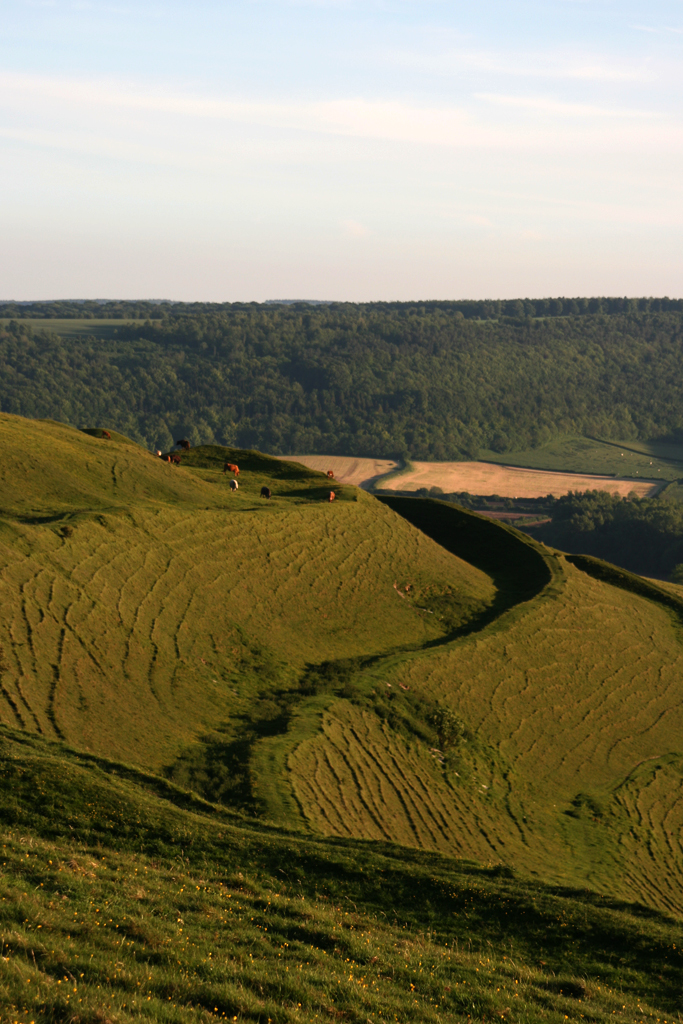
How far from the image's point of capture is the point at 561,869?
103 feet

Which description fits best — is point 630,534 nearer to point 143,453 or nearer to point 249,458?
point 249,458

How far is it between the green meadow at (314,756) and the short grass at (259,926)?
0.07 meters

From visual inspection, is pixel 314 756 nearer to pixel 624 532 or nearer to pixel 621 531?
pixel 624 532

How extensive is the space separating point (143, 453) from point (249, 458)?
1378 centimetres

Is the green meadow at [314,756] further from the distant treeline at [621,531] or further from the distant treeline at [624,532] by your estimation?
the distant treeline at [624,532]

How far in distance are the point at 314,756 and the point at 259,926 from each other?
15.1 metres

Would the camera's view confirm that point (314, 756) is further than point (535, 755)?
No

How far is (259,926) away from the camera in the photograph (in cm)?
1558

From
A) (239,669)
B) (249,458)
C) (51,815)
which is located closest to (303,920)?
(51,815)

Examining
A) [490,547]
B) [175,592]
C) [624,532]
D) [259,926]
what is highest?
[175,592]

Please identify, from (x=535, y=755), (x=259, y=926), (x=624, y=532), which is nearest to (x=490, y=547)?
(x=535, y=755)

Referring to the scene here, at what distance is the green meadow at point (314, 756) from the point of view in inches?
554

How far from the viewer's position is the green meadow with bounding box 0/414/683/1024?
1407 centimetres

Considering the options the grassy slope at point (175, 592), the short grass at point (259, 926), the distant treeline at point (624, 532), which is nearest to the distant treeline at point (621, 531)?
the distant treeline at point (624, 532)
